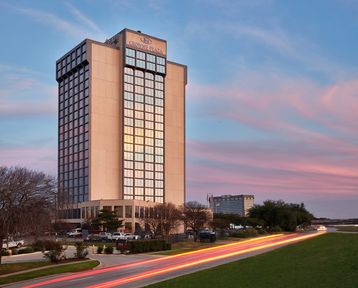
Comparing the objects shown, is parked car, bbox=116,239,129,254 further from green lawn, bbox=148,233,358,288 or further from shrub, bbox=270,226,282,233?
shrub, bbox=270,226,282,233

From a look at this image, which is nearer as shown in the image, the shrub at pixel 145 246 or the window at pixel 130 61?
the shrub at pixel 145 246

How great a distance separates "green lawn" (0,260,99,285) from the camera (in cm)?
3035

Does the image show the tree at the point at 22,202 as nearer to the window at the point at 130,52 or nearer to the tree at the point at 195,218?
the tree at the point at 195,218

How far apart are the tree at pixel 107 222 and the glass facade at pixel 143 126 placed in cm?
3676

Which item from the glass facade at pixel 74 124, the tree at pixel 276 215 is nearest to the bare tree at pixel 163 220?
the tree at pixel 276 215

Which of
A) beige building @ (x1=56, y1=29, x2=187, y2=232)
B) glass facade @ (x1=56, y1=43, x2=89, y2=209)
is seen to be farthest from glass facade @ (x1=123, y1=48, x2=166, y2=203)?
glass facade @ (x1=56, y1=43, x2=89, y2=209)

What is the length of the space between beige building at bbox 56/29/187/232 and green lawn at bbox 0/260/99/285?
3923 inches

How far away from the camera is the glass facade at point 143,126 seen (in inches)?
6033

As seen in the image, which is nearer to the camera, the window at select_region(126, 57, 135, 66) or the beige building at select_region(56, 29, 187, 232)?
the beige building at select_region(56, 29, 187, 232)

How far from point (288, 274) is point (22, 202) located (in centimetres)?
2077

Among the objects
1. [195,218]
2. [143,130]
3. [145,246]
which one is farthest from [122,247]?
[143,130]

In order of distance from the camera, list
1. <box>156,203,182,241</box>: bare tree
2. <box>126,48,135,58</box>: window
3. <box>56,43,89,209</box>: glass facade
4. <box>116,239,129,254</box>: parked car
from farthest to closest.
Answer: <box>126,48,135,58</box>: window < <box>56,43,89,209</box>: glass facade < <box>156,203,182,241</box>: bare tree < <box>116,239,129,254</box>: parked car

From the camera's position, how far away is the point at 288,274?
895 inches

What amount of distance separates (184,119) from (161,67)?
19.2 meters
